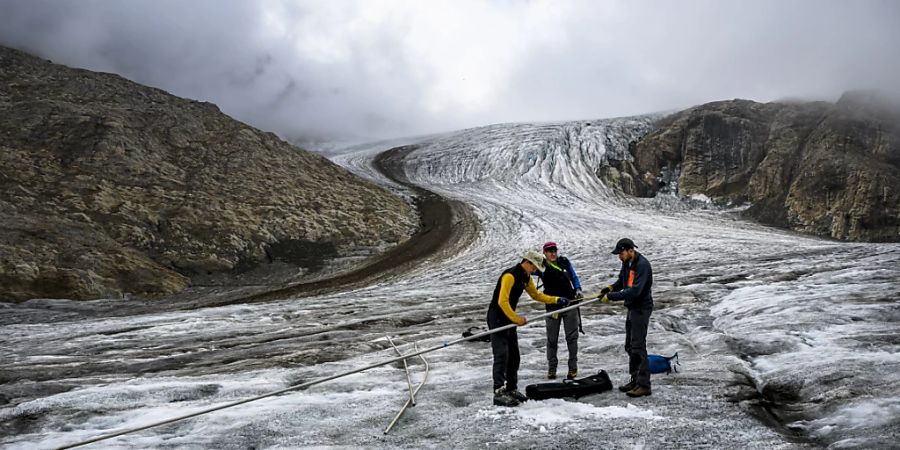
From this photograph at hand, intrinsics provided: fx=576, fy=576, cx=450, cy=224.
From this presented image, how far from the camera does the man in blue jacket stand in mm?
7328

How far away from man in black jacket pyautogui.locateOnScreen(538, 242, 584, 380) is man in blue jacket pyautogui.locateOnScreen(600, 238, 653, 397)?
0.86 meters

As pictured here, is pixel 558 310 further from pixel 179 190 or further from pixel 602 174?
pixel 602 174

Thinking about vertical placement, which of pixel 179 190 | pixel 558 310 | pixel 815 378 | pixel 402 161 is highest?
pixel 402 161

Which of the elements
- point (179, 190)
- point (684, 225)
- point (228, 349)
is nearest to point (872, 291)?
point (228, 349)

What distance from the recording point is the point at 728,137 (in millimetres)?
49438

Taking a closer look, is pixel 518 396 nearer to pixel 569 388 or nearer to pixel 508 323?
pixel 569 388

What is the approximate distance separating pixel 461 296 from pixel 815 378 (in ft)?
36.8

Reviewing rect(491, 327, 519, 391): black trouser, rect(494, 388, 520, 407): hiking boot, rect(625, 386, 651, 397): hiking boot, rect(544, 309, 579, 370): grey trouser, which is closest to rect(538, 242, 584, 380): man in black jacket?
rect(544, 309, 579, 370): grey trouser

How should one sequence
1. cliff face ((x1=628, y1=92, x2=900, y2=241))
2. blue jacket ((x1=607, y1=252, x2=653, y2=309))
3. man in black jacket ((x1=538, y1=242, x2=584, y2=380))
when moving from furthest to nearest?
1. cliff face ((x1=628, y1=92, x2=900, y2=241))
2. man in black jacket ((x1=538, y1=242, x2=584, y2=380))
3. blue jacket ((x1=607, y1=252, x2=653, y2=309))

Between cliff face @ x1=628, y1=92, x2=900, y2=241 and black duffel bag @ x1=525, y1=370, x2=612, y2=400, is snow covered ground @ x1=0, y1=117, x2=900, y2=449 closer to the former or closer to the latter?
black duffel bag @ x1=525, y1=370, x2=612, y2=400

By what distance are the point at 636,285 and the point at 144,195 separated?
1010 inches

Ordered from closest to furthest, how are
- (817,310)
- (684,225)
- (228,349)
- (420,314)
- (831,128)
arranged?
1. (817,310)
2. (228,349)
3. (420,314)
4. (684,225)
5. (831,128)

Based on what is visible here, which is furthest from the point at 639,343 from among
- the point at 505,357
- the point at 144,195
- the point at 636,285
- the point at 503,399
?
the point at 144,195

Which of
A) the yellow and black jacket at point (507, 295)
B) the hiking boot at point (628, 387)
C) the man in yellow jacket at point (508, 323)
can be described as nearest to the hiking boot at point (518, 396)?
the man in yellow jacket at point (508, 323)
